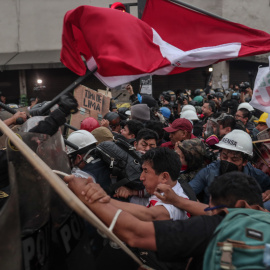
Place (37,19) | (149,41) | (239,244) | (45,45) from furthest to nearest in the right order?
(45,45)
(37,19)
(149,41)
(239,244)

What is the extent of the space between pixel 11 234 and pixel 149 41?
2.74 metres

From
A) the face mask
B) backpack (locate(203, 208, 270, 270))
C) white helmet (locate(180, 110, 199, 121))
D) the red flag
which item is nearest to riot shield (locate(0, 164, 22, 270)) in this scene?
backpack (locate(203, 208, 270, 270))

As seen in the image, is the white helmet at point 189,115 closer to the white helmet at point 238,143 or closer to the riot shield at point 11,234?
the white helmet at point 238,143

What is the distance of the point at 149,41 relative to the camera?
3.71 meters

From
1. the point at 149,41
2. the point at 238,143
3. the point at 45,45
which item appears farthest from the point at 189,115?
the point at 45,45

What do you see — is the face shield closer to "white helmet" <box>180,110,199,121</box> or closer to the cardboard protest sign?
"white helmet" <box>180,110,199,121</box>

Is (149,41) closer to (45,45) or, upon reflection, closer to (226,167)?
(226,167)

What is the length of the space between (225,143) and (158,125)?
5.25 feet

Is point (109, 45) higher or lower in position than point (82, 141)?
higher

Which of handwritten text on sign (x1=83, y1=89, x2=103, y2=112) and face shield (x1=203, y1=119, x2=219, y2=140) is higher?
handwritten text on sign (x1=83, y1=89, x2=103, y2=112)

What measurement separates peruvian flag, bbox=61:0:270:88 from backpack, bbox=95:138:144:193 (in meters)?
0.88

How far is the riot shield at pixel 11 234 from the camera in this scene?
56.9 inches

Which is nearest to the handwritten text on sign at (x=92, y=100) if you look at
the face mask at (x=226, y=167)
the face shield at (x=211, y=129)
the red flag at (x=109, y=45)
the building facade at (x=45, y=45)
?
the face shield at (x=211, y=129)

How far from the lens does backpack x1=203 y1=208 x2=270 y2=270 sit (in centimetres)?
135
